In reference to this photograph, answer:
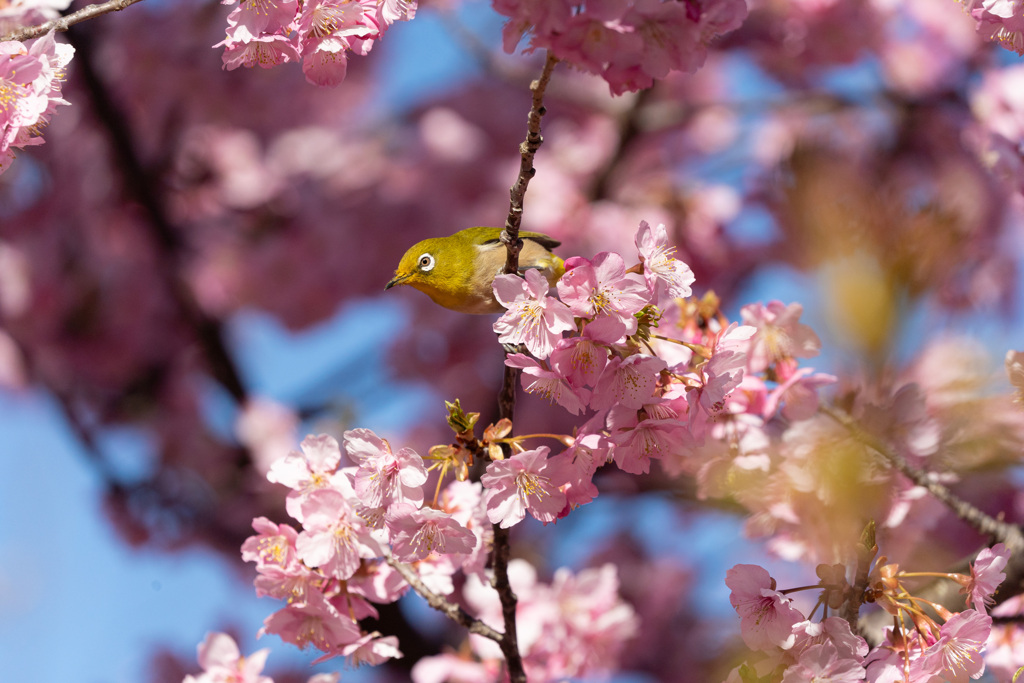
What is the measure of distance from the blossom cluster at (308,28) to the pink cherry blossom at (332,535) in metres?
0.87

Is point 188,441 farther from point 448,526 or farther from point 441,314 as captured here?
point 448,526

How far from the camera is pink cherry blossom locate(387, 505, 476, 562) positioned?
1464 millimetres

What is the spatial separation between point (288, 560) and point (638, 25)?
1212 mm

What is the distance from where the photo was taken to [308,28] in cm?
156

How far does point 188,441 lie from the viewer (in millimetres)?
5355

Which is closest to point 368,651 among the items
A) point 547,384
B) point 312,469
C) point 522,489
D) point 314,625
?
point 314,625

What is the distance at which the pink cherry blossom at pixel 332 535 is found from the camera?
154 centimetres

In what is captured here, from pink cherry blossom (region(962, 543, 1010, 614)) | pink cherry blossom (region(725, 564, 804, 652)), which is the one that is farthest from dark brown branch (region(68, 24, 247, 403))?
pink cherry blossom (region(962, 543, 1010, 614))

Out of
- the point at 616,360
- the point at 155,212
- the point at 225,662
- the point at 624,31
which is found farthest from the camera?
the point at 155,212

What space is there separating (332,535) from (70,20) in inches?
42.6

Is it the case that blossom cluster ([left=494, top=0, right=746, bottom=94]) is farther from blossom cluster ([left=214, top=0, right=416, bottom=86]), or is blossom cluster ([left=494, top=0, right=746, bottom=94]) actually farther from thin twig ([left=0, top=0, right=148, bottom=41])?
thin twig ([left=0, top=0, right=148, bottom=41])

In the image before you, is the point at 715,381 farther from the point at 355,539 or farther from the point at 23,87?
the point at 23,87

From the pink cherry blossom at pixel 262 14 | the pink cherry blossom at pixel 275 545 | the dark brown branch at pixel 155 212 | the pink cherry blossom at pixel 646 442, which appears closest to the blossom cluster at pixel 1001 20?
the pink cherry blossom at pixel 646 442

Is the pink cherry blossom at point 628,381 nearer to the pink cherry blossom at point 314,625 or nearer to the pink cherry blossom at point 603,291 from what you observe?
the pink cherry blossom at point 603,291
